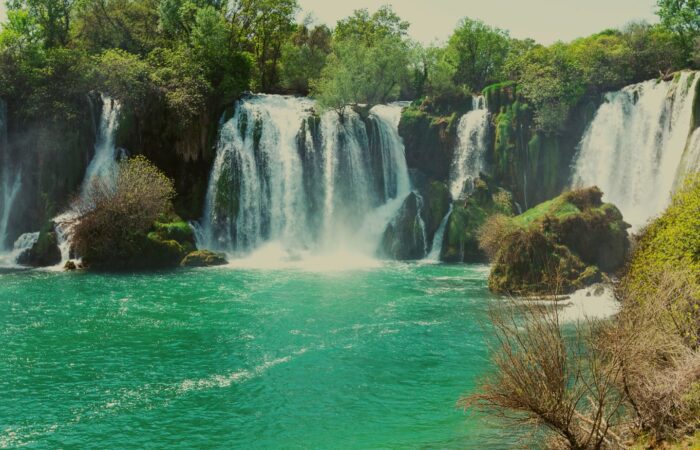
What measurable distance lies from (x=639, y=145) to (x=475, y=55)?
19.9 metres

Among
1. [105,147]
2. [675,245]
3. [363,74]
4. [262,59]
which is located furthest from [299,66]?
[675,245]

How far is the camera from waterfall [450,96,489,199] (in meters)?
48.8

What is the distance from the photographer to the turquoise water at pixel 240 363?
16000mm

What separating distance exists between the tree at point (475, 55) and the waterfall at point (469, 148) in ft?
32.6

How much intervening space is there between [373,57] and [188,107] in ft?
55.5

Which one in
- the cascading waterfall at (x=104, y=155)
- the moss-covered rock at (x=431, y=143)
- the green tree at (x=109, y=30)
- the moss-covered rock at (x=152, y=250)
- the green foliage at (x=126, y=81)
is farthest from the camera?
the green tree at (x=109, y=30)

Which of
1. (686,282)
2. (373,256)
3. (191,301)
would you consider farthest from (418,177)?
(686,282)

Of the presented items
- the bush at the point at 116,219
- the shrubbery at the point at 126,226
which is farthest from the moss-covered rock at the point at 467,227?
the bush at the point at 116,219

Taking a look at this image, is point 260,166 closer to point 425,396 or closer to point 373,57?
point 373,57

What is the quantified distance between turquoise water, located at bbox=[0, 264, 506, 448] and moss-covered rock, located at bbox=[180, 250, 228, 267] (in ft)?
18.8

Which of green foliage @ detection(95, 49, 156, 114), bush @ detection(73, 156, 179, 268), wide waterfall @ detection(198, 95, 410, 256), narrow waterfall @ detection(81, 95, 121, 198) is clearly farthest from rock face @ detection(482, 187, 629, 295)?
green foliage @ detection(95, 49, 156, 114)

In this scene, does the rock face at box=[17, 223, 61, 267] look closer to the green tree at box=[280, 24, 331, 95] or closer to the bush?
the bush

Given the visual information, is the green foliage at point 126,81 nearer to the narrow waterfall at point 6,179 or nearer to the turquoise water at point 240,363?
the narrow waterfall at point 6,179

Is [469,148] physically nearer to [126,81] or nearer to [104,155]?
[126,81]
